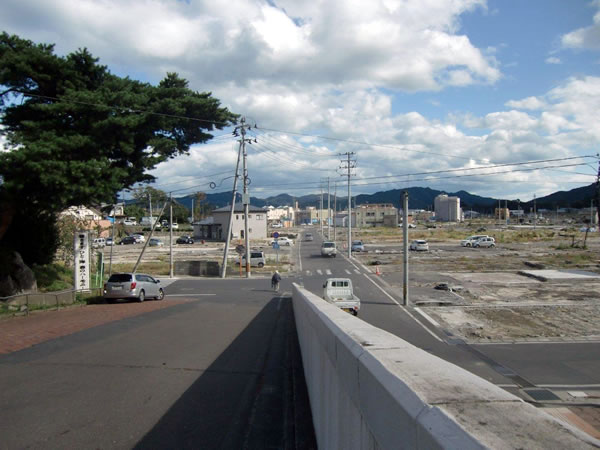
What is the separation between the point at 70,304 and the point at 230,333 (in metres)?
11.8

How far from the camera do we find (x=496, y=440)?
A: 174 cm

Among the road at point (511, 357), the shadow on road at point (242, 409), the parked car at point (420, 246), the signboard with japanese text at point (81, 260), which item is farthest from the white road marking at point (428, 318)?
the parked car at point (420, 246)

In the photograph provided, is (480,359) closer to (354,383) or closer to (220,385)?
(220,385)

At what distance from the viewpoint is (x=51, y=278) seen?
2903 cm

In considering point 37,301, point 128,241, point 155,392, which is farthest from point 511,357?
point 128,241

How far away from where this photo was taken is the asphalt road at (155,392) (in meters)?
5.83

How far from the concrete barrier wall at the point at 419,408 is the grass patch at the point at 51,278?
27334 millimetres

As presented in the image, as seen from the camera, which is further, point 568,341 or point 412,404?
point 568,341

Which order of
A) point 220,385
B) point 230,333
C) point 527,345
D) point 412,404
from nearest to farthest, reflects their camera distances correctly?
point 412,404 < point 220,385 < point 230,333 < point 527,345

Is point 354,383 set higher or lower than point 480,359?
higher

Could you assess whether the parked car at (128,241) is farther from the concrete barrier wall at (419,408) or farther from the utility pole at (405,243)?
the concrete barrier wall at (419,408)

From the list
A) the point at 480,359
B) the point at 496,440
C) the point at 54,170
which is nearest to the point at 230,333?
the point at 480,359

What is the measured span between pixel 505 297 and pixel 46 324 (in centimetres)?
2475

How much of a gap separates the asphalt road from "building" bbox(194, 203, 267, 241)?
8461 cm
